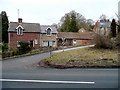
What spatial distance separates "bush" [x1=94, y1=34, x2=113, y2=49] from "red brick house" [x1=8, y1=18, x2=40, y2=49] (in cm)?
1705

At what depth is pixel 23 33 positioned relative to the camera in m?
29.5

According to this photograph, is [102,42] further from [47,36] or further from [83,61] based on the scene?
[47,36]

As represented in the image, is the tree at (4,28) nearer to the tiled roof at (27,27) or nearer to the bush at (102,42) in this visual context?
the tiled roof at (27,27)

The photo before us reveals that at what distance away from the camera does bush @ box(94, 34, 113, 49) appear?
16975 mm

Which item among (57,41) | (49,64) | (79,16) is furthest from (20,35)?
(79,16)

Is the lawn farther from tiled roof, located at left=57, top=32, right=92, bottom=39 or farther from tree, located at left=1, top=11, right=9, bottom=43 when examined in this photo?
tree, located at left=1, top=11, right=9, bottom=43

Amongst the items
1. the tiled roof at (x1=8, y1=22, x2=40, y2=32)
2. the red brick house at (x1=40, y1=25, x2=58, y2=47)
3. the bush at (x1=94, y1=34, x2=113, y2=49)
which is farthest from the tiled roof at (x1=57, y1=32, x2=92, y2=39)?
the bush at (x1=94, y1=34, x2=113, y2=49)

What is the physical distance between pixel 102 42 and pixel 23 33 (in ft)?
64.6

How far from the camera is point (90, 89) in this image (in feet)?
15.7

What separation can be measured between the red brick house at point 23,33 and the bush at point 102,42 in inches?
671

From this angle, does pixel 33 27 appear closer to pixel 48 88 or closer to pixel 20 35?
pixel 20 35

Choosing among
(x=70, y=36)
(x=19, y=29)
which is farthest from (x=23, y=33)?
(x=70, y=36)

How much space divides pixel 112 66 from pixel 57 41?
24.5 metres

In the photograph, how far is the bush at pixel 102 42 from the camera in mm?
16975
